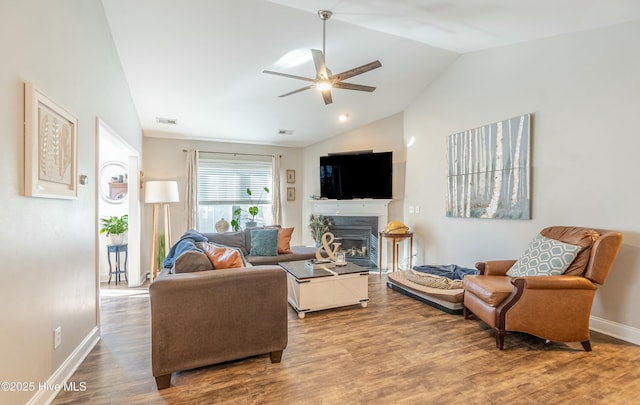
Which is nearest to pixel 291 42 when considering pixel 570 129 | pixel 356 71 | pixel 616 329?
pixel 356 71

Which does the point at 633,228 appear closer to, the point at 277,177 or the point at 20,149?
the point at 20,149

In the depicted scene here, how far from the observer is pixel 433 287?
12.1ft

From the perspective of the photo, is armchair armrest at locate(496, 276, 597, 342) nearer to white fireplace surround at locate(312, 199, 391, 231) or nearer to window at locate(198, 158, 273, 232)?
white fireplace surround at locate(312, 199, 391, 231)

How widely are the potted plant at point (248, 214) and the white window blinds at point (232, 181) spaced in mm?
84

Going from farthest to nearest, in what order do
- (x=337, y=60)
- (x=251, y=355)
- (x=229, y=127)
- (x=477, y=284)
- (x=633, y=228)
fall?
1. (x=229, y=127)
2. (x=337, y=60)
3. (x=477, y=284)
4. (x=633, y=228)
5. (x=251, y=355)

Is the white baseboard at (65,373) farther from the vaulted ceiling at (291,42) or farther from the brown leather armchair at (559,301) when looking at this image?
the brown leather armchair at (559,301)

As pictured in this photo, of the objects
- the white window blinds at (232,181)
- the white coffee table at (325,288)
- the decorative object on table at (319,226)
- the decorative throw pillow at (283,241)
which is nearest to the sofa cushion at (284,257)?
the decorative throw pillow at (283,241)

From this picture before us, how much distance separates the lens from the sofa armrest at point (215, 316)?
2.02 m

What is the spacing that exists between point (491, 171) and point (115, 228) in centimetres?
562

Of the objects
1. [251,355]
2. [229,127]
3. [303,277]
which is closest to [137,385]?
[251,355]

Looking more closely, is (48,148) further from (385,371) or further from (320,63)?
(385,371)

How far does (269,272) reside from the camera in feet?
7.56

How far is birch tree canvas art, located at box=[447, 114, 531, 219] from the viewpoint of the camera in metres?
3.50

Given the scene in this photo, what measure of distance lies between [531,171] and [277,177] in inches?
175
